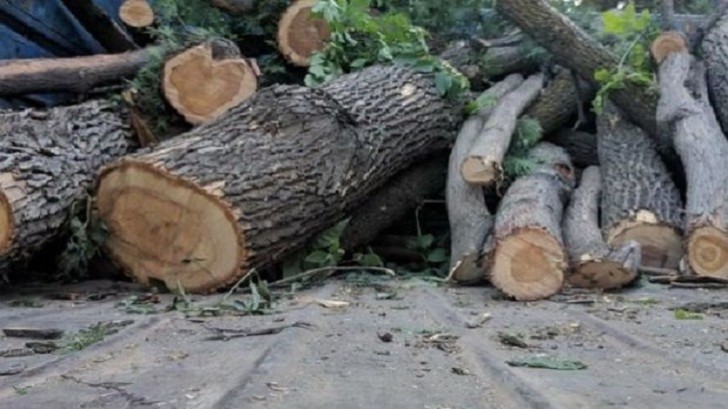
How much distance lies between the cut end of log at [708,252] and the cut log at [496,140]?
89cm

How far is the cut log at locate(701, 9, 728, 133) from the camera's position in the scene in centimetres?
467

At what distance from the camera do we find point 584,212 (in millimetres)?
4086

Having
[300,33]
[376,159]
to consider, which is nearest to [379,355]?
[376,159]

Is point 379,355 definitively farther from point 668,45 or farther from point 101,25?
point 101,25

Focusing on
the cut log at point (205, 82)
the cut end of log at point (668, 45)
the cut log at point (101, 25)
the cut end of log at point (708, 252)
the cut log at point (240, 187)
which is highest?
the cut log at point (101, 25)

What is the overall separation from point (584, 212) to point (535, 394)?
261 centimetres

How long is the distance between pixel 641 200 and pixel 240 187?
6.20ft

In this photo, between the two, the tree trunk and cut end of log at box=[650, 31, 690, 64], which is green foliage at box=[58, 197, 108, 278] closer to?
the tree trunk

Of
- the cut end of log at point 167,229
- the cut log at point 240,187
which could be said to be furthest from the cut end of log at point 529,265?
the cut end of log at point 167,229

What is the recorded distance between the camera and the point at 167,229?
3484mm

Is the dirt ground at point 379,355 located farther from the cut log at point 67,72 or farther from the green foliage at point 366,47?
the green foliage at point 366,47

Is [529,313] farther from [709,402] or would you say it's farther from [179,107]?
[179,107]

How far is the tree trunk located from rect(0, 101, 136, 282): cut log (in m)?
2.39

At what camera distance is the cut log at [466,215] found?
12.1 ft
